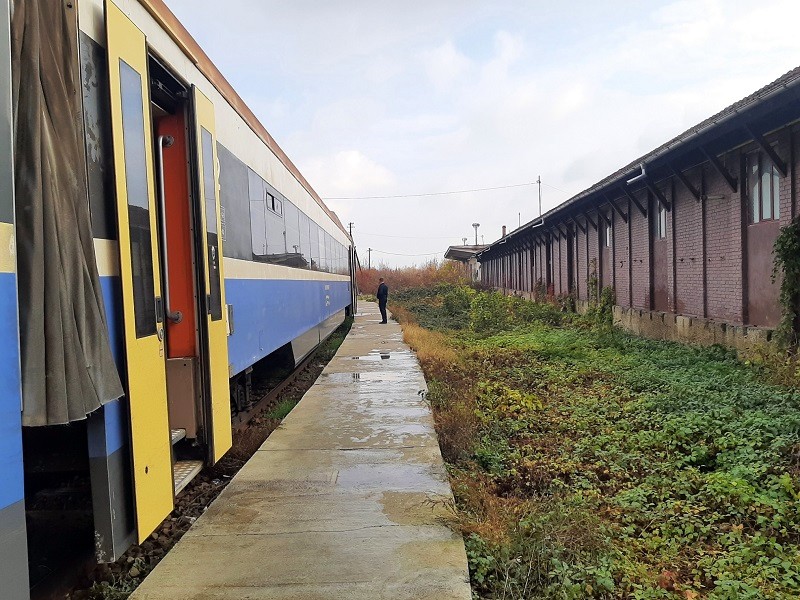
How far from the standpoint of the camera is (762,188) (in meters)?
8.82

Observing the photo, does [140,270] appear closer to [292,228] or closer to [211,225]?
[211,225]

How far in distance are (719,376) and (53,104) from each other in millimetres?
7404

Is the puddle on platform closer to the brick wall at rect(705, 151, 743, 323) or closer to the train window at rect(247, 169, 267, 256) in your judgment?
the train window at rect(247, 169, 267, 256)

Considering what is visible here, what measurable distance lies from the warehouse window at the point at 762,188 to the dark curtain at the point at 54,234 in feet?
27.4

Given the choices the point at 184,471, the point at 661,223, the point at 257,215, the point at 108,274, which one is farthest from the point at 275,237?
the point at 661,223

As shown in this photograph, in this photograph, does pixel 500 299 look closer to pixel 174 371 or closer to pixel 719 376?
pixel 719 376

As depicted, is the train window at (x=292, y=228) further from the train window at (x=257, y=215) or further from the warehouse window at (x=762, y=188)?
the warehouse window at (x=762, y=188)

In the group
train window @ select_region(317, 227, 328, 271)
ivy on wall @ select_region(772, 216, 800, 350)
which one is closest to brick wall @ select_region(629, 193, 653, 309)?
ivy on wall @ select_region(772, 216, 800, 350)

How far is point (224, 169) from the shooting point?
213 inches

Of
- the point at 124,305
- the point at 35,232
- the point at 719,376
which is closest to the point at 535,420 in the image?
the point at 719,376

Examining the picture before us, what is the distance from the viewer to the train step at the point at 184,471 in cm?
372

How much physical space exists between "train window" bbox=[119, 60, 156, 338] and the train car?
0.04 ft

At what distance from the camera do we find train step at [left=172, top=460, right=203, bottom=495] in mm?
3721

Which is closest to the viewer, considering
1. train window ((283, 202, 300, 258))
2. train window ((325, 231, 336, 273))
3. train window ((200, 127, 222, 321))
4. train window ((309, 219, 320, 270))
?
train window ((200, 127, 222, 321))
